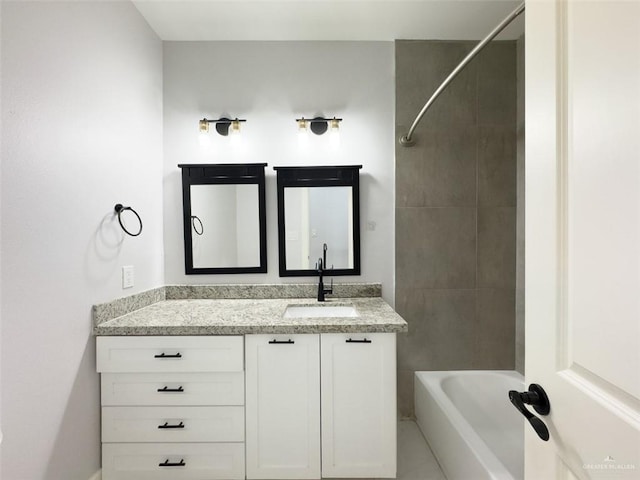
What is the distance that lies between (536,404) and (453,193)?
5.75 feet

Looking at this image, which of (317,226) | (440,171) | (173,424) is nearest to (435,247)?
(440,171)

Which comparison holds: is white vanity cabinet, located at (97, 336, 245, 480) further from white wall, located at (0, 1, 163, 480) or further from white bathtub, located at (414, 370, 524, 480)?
white bathtub, located at (414, 370, 524, 480)

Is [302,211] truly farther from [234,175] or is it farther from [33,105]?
[33,105]

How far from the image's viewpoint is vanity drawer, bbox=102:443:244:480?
5.25ft

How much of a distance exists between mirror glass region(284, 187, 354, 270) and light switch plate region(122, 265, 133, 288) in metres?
0.95

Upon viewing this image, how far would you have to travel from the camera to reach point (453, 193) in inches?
88.5

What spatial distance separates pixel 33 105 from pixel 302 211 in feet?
4.71

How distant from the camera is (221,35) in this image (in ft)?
7.18

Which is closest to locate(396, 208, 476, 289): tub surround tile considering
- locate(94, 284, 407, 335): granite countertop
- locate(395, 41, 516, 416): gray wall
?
locate(395, 41, 516, 416): gray wall

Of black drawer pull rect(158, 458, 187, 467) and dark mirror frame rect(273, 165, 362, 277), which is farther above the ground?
dark mirror frame rect(273, 165, 362, 277)

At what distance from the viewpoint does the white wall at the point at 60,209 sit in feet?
3.88

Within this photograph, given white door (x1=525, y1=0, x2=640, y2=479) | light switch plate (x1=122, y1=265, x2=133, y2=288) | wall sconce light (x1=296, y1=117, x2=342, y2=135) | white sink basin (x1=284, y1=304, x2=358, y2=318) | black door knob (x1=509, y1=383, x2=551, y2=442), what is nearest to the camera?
white door (x1=525, y1=0, x2=640, y2=479)

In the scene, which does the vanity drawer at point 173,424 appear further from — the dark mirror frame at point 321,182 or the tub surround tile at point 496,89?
the tub surround tile at point 496,89

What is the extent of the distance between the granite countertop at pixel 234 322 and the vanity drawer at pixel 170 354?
1.6 inches
